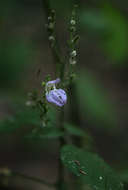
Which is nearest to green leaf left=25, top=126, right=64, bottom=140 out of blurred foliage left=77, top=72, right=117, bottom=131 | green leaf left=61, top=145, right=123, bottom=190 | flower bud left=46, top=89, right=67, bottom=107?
green leaf left=61, top=145, right=123, bottom=190

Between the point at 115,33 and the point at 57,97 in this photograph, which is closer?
the point at 57,97

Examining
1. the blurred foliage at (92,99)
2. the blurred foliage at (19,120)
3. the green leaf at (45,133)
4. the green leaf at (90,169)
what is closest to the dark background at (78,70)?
the blurred foliage at (92,99)

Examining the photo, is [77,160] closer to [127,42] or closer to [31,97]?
[31,97]

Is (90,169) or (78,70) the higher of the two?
(78,70)

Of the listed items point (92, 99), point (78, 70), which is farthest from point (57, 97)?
point (78, 70)

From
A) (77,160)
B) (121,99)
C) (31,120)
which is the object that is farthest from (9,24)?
(77,160)

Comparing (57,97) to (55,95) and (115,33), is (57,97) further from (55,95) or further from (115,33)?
(115,33)
